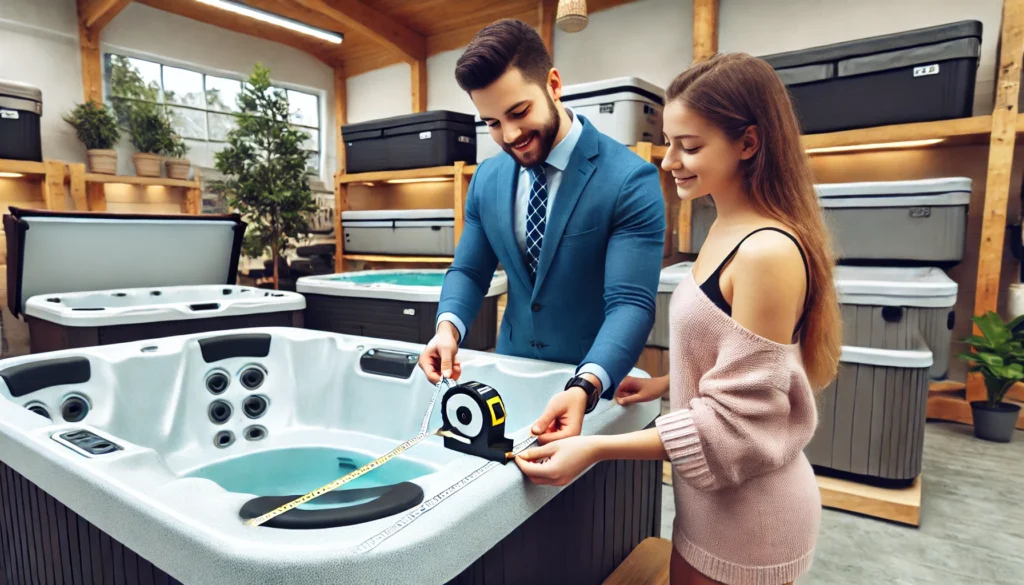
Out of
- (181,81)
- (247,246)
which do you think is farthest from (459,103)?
(181,81)

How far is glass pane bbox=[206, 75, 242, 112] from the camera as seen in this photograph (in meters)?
5.13

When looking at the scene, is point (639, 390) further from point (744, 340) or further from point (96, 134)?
point (96, 134)

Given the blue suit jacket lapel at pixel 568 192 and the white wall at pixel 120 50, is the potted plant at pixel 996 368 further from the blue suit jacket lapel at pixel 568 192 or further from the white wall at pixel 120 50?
the white wall at pixel 120 50

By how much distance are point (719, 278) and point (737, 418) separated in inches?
6.3

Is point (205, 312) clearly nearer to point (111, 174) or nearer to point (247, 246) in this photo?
point (247, 246)

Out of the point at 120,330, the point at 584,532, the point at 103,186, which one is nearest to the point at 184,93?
the point at 103,186

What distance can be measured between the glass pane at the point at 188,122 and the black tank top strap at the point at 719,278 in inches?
208

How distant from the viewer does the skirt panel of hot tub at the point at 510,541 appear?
72 centimetres

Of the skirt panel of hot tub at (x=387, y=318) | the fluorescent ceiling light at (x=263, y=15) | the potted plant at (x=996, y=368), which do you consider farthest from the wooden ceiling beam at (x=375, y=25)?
the potted plant at (x=996, y=368)

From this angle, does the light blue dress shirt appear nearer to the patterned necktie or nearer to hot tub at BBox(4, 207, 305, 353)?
the patterned necktie

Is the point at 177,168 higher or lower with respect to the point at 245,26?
lower

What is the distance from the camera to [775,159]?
0.68 m

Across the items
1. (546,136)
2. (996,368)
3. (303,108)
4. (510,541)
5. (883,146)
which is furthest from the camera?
(303,108)

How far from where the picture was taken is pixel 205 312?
2.19m
